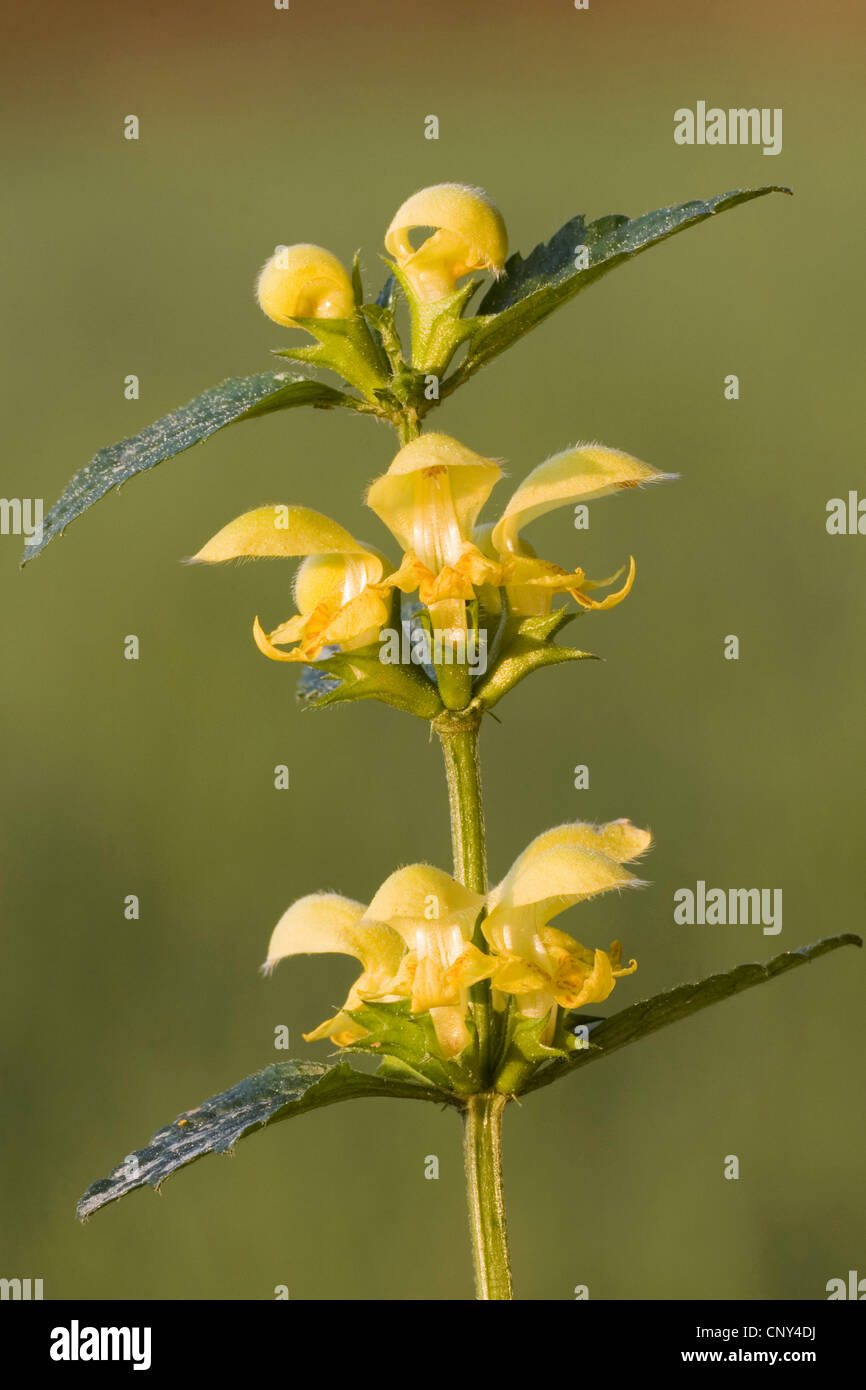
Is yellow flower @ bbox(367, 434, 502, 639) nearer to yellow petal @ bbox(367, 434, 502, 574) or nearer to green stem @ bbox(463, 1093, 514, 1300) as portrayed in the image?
yellow petal @ bbox(367, 434, 502, 574)

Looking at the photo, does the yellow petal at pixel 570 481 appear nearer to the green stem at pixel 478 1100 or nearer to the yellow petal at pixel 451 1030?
the green stem at pixel 478 1100

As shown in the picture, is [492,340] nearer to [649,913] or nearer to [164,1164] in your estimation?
[164,1164]

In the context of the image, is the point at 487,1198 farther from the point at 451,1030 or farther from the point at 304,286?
the point at 304,286

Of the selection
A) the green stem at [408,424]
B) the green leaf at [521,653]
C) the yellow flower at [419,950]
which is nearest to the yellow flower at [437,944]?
the yellow flower at [419,950]

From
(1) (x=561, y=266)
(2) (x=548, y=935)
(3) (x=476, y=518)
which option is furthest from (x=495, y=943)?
(1) (x=561, y=266)
